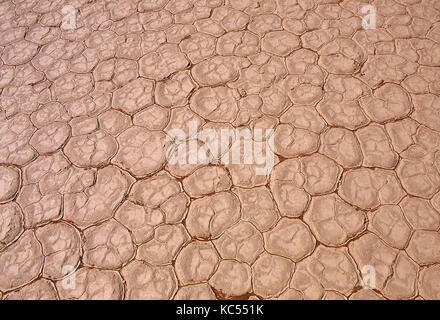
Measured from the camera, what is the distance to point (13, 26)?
7.52ft

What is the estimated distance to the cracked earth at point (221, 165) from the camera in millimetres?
1314

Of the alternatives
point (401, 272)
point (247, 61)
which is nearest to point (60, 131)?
point (247, 61)

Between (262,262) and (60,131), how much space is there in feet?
4.09

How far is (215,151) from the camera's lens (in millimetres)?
1605

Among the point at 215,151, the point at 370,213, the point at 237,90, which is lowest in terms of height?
the point at 370,213

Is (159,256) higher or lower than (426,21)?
lower

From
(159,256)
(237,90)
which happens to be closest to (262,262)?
(159,256)

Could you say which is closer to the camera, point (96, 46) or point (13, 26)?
point (96, 46)

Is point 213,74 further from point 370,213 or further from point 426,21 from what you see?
point 426,21

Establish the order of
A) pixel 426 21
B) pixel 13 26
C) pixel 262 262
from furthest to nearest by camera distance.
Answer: pixel 13 26
pixel 426 21
pixel 262 262

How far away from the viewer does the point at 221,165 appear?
5.14 ft

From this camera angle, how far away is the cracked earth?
4.31 ft

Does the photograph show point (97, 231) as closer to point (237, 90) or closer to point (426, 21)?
point (237, 90)
